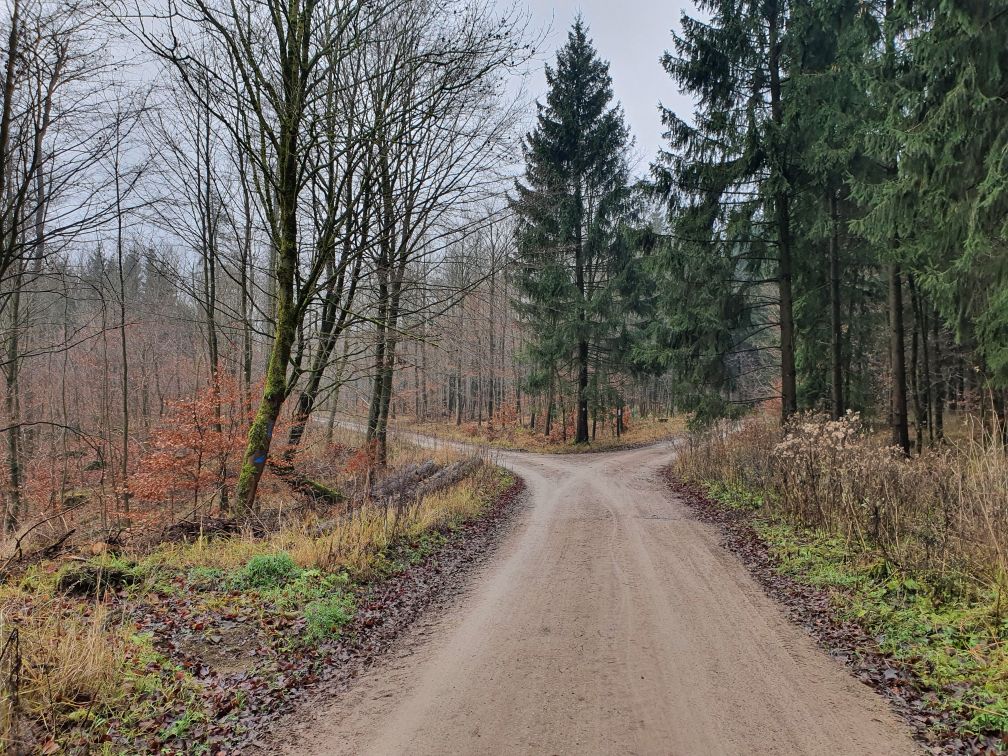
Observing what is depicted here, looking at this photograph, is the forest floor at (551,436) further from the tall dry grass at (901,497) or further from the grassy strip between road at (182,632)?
the grassy strip between road at (182,632)

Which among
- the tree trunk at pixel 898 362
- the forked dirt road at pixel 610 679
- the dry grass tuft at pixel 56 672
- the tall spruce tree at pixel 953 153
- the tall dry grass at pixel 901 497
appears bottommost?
the forked dirt road at pixel 610 679

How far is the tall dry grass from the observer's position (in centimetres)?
468

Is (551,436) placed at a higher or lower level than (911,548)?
lower

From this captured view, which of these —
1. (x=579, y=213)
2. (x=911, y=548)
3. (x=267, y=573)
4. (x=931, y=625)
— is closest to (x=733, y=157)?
(x=579, y=213)

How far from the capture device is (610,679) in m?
3.76

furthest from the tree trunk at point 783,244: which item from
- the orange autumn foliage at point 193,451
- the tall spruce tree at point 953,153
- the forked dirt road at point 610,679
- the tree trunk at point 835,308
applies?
the orange autumn foliage at point 193,451

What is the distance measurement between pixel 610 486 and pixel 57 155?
11842mm

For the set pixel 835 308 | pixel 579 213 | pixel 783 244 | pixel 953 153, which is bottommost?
pixel 835 308

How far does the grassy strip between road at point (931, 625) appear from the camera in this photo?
3207 millimetres

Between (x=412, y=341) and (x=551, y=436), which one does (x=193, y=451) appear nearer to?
(x=412, y=341)

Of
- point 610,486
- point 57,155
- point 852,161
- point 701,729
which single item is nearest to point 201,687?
point 701,729

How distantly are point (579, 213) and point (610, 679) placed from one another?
67.1 ft

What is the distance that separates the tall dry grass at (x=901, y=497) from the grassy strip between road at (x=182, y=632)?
5.57 metres

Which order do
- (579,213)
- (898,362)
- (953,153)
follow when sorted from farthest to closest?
(579,213) < (898,362) < (953,153)
